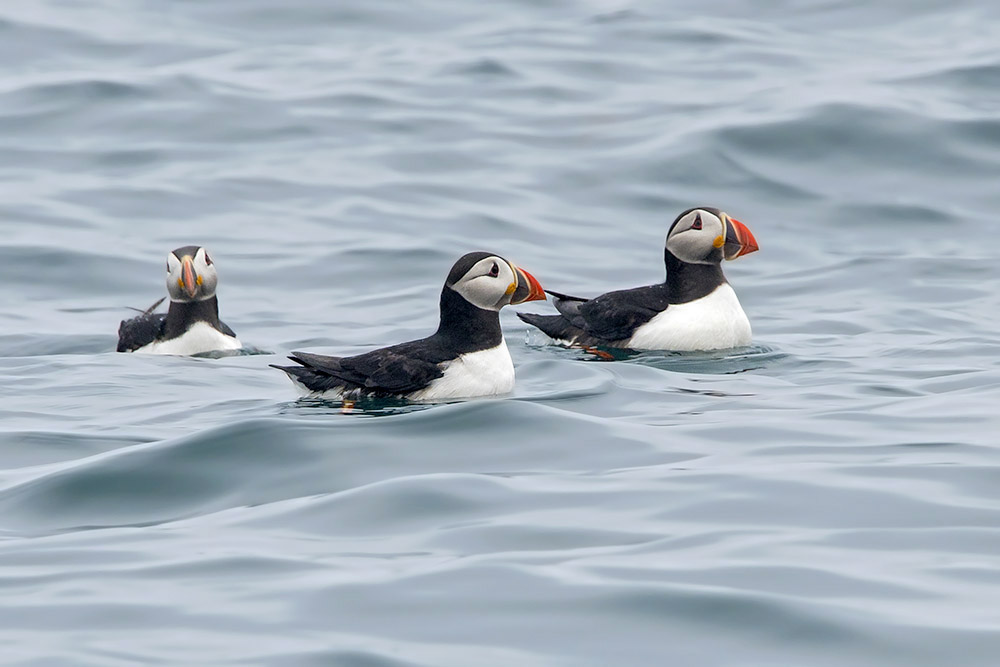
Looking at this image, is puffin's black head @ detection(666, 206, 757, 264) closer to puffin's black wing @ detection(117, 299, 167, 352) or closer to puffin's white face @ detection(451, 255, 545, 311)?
puffin's white face @ detection(451, 255, 545, 311)

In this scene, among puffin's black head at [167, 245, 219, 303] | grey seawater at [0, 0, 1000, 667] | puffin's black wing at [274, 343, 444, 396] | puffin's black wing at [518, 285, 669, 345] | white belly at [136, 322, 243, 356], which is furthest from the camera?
puffin's black head at [167, 245, 219, 303]

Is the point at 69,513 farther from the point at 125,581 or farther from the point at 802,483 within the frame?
the point at 802,483

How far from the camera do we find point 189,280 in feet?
36.9

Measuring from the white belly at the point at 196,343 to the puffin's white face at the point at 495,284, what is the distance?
292 cm

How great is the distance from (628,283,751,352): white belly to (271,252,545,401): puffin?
2.02 m

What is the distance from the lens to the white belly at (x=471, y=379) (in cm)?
863

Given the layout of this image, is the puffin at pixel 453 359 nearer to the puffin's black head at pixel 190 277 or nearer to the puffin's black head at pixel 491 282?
the puffin's black head at pixel 491 282

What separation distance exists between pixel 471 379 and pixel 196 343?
322 cm

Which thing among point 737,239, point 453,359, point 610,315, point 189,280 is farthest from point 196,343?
point 737,239

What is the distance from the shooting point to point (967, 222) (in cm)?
1656

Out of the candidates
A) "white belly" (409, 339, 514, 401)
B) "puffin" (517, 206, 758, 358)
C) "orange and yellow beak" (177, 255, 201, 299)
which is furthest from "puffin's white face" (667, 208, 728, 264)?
"orange and yellow beak" (177, 255, 201, 299)

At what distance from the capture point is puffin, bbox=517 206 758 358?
1072 cm

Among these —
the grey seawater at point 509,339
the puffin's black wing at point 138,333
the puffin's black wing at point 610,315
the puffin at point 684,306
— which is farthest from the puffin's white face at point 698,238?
the puffin's black wing at point 138,333

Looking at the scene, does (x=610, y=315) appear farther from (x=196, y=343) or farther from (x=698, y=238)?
(x=196, y=343)
